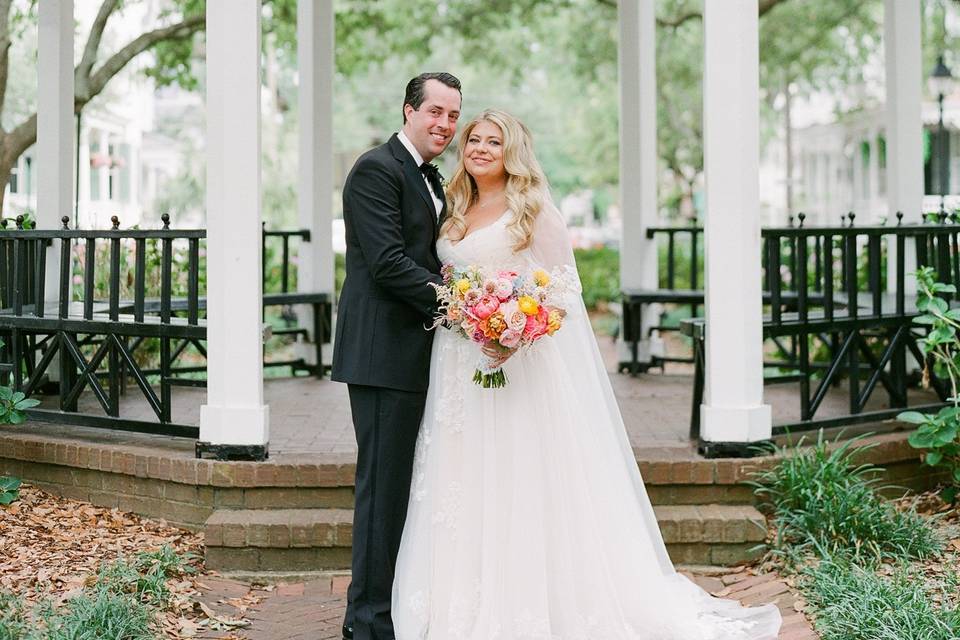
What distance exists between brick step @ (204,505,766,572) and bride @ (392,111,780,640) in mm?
934

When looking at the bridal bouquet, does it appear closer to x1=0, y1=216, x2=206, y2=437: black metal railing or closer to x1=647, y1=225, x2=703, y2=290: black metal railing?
x1=0, y1=216, x2=206, y2=437: black metal railing

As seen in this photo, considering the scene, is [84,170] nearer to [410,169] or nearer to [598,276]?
[598,276]

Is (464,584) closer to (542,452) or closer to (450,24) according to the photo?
(542,452)

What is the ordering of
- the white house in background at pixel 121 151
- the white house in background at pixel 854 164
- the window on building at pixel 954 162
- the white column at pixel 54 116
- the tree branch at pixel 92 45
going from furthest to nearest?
the window on building at pixel 954 162
the white house in background at pixel 854 164
the white house in background at pixel 121 151
the tree branch at pixel 92 45
the white column at pixel 54 116

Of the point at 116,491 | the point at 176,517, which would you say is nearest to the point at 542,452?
the point at 176,517

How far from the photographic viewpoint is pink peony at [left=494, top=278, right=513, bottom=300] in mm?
4359

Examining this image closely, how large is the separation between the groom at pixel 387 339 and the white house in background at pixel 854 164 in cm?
2363

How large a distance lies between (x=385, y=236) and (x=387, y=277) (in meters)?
0.16

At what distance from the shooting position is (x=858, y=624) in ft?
15.1

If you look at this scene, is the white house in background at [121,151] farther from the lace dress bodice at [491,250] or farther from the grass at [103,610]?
the lace dress bodice at [491,250]

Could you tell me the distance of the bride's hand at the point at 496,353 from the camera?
446 centimetres

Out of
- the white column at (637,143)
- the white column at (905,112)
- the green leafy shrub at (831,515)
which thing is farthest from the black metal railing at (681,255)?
the green leafy shrub at (831,515)

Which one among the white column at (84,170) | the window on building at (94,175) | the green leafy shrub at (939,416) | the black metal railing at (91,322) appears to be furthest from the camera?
the window on building at (94,175)

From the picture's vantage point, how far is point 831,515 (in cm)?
572
